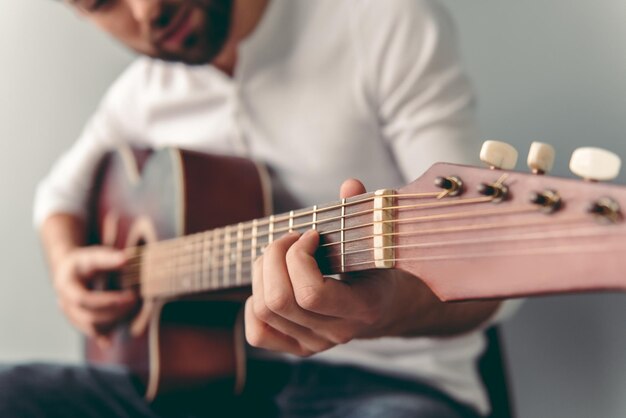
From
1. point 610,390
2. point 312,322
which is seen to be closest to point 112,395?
point 312,322

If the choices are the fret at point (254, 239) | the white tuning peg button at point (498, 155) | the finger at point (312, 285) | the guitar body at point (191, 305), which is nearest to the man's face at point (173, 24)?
the guitar body at point (191, 305)

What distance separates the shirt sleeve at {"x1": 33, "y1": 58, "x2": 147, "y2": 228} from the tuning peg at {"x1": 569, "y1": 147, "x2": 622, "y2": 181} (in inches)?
35.6

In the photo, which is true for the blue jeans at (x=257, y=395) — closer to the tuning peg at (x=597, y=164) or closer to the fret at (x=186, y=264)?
the fret at (x=186, y=264)

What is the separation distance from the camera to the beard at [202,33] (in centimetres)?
96

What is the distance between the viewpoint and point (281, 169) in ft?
3.19

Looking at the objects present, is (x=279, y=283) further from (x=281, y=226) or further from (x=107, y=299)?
(x=107, y=299)

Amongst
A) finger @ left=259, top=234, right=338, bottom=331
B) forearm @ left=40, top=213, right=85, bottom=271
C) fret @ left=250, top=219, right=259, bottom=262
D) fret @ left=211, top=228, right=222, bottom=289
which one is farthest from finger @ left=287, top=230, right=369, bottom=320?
forearm @ left=40, top=213, right=85, bottom=271

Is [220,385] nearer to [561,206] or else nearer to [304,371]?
[304,371]

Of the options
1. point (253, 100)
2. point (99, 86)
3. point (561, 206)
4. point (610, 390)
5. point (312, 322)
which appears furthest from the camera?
point (99, 86)

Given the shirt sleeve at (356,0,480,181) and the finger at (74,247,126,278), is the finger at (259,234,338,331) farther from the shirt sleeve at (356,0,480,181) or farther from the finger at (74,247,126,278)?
the finger at (74,247,126,278)

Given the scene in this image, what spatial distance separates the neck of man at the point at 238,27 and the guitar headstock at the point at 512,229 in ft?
1.88

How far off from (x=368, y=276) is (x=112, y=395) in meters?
→ 0.56

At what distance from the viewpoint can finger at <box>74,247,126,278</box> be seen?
40.6 inches

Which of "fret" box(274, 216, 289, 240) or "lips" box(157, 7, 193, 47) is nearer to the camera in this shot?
"fret" box(274, 216, 289, 240)
